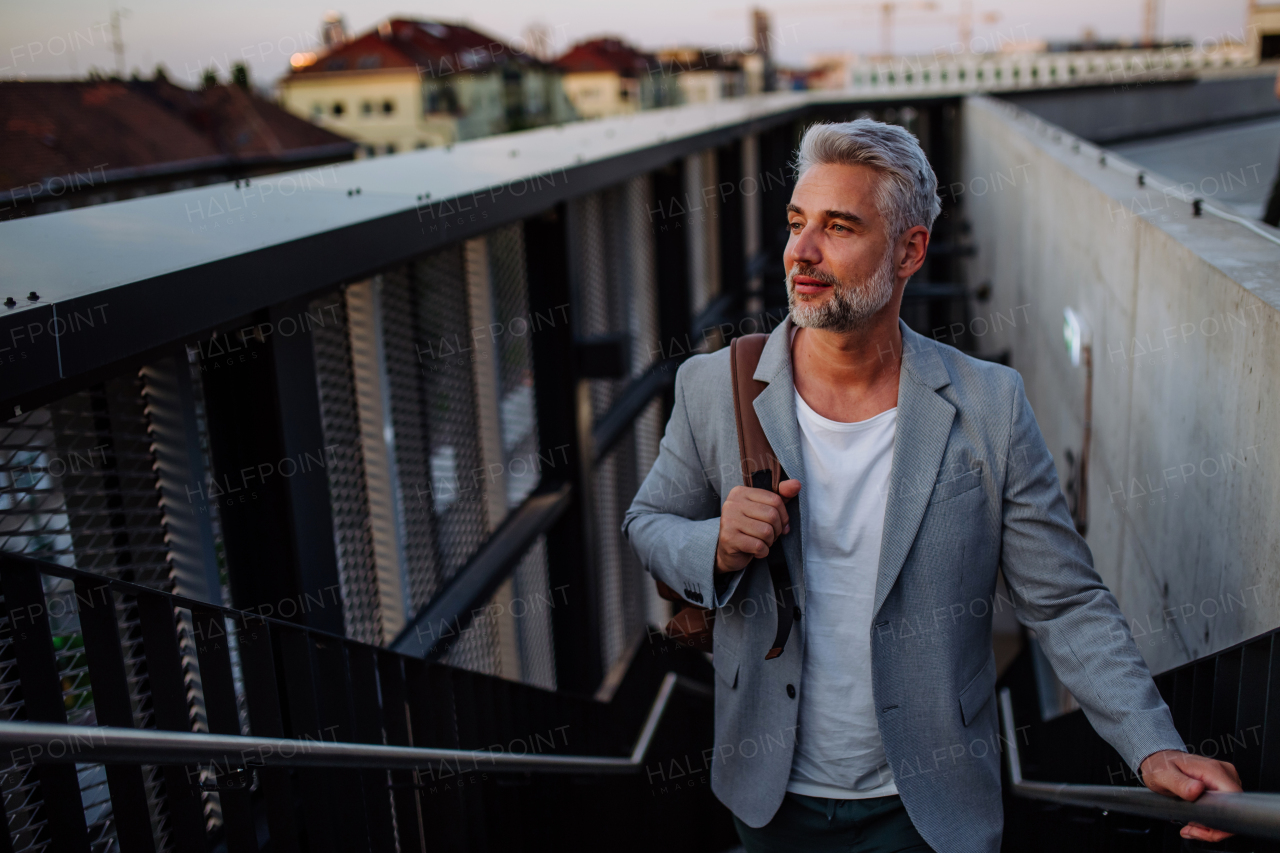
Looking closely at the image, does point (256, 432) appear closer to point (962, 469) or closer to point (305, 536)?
point (305, 536)

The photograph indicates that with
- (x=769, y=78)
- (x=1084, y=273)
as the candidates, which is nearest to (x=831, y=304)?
(x=1084, y=273)

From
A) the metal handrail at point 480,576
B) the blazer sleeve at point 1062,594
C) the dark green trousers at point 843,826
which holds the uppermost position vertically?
the blazer sleeve at point 1062,594

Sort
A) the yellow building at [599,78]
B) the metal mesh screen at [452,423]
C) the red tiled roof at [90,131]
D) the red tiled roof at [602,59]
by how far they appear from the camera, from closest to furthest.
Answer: the metal mesh screen at [452,423]
the red tiled roof at [90,131]
the yellow building at [599,78]
the red tiled roof at [602,59]

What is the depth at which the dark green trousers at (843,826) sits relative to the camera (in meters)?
2.04

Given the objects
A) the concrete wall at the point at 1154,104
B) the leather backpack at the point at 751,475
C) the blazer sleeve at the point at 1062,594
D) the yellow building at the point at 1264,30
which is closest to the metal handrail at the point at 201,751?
the leather backpack at the point at 751,475

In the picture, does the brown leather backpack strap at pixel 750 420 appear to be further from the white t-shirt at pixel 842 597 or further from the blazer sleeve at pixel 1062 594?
the blazer sleeve at pixel 1062 594

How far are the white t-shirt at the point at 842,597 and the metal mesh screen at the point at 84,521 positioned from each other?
4.47 ft

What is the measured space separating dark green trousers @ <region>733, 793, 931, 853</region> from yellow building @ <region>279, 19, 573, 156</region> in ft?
166

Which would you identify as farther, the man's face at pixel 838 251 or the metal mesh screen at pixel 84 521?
the metal mesh screen at pixel 84 521

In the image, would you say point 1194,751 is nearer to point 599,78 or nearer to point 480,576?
point 480,576

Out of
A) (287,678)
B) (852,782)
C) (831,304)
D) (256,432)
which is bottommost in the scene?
(852,782)

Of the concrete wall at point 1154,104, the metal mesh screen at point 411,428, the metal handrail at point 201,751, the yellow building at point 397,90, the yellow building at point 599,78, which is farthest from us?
the yellow building at point 599,78

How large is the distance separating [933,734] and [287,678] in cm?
135

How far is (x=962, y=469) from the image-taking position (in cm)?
194
